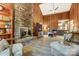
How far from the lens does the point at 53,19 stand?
2023mm

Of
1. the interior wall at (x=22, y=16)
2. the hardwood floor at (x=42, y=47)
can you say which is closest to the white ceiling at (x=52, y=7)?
the interior wall at (x=22, y=16)

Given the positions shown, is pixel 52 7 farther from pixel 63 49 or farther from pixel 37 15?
pixel 63 49

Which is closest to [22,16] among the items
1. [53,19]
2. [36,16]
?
[36,16]

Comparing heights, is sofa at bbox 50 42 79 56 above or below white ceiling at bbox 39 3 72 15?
below

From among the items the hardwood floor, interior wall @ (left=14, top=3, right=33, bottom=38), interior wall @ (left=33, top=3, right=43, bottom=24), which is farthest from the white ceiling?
the hardwood floor

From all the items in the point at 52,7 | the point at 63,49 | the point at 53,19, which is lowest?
the point at 63,49

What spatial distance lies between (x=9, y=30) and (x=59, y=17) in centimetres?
64

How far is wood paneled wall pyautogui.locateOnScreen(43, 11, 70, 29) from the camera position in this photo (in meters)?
1.99

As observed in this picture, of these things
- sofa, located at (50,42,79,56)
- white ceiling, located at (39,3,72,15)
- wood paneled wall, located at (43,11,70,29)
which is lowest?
sofa, located at (50,42,79,56)

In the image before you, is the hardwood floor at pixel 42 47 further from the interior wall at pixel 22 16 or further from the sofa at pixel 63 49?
the interior wall at pixel 22 16

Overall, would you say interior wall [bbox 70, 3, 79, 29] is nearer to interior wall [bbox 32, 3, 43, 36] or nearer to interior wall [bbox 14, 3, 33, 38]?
interior wall [bbox 32, 3, 43, 36]

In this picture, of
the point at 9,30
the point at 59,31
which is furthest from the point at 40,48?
the point at 9,30

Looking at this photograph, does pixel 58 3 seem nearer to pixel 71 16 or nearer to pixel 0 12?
pixel 71 16

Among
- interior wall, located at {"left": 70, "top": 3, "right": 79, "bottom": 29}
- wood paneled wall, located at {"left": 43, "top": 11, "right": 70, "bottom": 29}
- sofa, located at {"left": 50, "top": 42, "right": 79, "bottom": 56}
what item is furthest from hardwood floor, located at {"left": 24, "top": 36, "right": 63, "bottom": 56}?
interior wall, located at {"left": 70, "top": 3, "right": 79, "bottom": 29}
